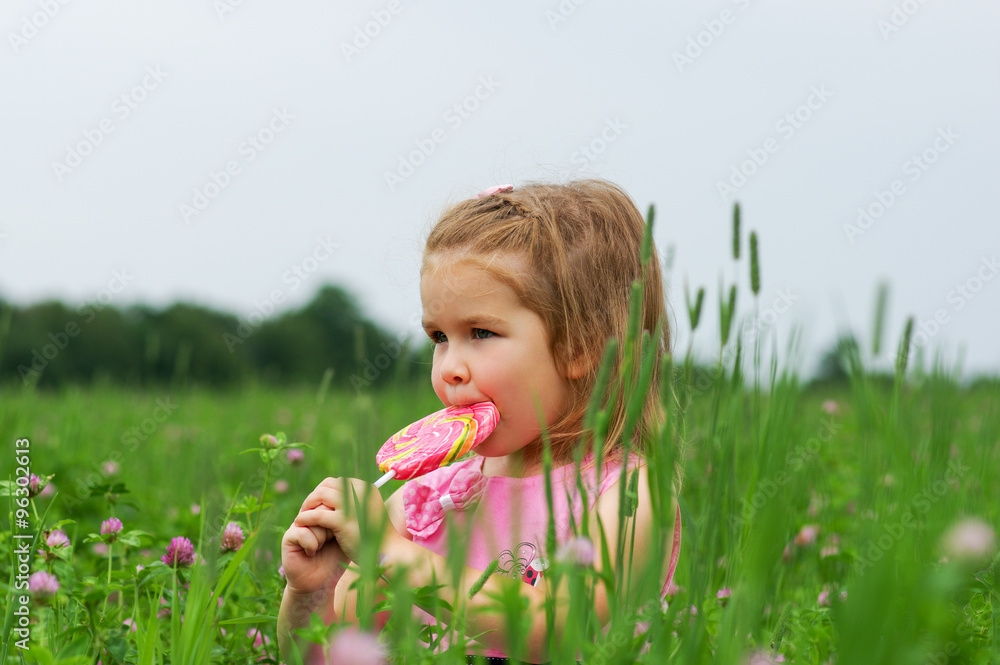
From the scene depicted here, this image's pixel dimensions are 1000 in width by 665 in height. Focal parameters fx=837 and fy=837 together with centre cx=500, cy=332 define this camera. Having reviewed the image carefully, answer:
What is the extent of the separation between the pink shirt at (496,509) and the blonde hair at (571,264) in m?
0.09

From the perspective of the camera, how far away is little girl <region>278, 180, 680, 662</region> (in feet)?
4.94

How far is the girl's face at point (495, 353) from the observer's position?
5.41 feet

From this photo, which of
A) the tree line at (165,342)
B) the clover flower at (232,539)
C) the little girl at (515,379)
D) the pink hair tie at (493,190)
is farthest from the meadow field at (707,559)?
the tree line at (165,342)

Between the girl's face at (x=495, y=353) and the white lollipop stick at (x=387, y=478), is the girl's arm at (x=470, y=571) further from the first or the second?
the girl's face at (x=495, y=353)

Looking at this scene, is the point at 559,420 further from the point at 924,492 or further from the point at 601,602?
the point at 924,492

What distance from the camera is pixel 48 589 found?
4.73ft

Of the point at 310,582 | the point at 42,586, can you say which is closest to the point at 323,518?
the point at 310,582

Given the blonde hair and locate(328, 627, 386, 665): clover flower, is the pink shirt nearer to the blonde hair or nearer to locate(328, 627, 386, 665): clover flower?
the blonde hair

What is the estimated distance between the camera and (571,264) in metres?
1.77

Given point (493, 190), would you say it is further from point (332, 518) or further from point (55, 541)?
point (55, 541)

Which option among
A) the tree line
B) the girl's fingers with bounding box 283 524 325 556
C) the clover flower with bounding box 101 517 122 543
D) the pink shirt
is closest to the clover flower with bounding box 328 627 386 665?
the girl's fingers with bounding box 283 524 325 556

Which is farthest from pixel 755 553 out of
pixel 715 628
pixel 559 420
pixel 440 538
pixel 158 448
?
pixel 158 448

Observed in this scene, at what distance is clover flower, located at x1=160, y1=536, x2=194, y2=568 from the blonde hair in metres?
0.72

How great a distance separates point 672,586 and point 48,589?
1.27 meters
